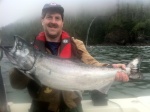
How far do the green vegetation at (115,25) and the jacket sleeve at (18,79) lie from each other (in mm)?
92298

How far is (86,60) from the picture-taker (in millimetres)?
5766

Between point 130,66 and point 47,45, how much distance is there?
1.61 meters

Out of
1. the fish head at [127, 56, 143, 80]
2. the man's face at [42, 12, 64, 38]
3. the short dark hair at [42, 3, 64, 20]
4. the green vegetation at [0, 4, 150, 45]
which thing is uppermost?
the short dark hair at [42, 3, 64, 20]

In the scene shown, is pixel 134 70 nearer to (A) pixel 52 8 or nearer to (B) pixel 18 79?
(A) pixel 52 8

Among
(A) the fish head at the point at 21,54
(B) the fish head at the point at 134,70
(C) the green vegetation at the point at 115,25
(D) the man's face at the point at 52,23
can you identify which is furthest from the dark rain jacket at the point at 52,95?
(C) the green vegetation at the point at 115,25

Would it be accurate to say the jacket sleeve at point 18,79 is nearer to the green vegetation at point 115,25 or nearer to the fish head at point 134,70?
the fish head at point 134,70

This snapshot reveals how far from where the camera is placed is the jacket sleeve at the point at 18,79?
4.77m

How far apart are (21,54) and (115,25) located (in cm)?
15064

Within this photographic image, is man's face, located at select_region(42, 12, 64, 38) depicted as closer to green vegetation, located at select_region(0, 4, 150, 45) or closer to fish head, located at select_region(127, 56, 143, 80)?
fish head, located at select_region(127, 56, 143, 80)

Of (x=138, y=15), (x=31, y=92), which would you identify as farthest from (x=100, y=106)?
(x=138, y=15)

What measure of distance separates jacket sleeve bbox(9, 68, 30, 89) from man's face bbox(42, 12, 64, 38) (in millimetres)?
1015

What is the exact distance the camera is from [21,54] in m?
4.38

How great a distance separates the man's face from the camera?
531 cm

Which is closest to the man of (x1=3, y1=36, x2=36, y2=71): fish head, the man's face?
the man's face
